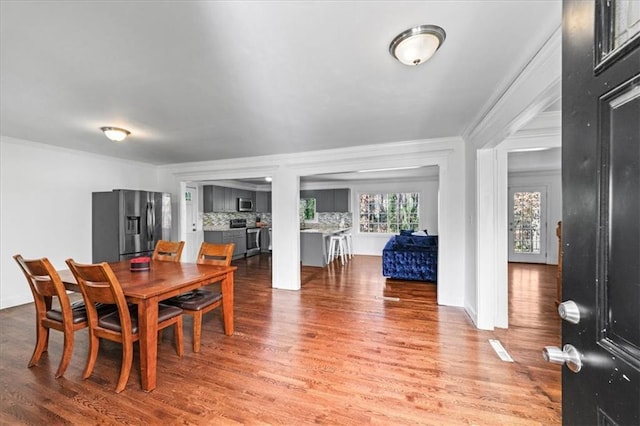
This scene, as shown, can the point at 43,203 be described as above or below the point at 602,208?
above

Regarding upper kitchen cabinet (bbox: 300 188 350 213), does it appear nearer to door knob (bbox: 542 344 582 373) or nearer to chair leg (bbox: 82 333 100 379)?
chair leg (bbox: 82 333 100 379)

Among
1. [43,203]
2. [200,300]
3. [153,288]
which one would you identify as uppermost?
[43,203]

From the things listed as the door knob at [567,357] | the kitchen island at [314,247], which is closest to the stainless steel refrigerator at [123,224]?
the kitchen island at [314,247]

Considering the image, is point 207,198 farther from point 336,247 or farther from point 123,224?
point 336,247

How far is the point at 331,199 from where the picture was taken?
8.34 meters

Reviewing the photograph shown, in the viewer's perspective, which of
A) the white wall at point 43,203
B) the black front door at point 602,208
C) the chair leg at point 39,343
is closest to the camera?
the black front door at point 602,208

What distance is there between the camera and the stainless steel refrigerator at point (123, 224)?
14.6ft

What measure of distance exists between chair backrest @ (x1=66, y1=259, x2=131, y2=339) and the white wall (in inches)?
116

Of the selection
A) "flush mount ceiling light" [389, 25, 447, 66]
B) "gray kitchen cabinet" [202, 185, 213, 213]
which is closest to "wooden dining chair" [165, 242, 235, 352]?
"flush mount ceiling light" [389, 25, 447, 66]

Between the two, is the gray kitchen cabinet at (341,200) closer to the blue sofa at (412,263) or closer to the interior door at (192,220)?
the blue sofa at (412,263)

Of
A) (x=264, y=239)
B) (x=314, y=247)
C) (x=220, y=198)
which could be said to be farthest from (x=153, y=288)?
(x=264, y=239)

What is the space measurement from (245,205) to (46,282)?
6256mm

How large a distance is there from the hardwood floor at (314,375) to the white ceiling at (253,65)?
2300 millimetres

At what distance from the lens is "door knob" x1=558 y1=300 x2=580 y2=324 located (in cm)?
69
